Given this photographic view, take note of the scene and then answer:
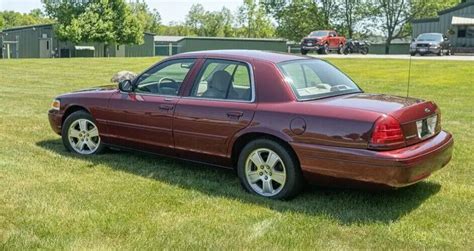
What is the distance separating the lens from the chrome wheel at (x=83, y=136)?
22.3 feet

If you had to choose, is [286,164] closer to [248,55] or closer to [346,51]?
[248,55]

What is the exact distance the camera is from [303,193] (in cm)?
532

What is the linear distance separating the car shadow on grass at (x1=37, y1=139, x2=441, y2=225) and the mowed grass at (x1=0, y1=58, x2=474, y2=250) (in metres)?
0.01

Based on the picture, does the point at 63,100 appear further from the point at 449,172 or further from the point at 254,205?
the point at 449,172

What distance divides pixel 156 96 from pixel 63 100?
1.68 metres

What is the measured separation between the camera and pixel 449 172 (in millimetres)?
6129

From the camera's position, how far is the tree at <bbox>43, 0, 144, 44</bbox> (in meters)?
50.9

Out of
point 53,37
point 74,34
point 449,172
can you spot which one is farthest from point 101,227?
point 53,37

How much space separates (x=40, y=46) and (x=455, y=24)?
135 ft

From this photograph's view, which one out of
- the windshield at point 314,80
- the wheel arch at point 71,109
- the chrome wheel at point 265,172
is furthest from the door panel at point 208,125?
the wheel arch at point 71,109

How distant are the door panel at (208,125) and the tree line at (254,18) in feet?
157

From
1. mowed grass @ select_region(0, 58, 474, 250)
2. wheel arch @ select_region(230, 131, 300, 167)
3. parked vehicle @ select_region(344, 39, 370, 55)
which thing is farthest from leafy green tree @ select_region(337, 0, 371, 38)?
wheel arch @ select_region(230, 131, 300, 167)

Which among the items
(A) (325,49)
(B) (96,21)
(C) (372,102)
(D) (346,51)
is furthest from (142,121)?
(B) (96,21)

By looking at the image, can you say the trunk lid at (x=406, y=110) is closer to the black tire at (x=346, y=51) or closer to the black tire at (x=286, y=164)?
the black tire at (x=286, y=164)
